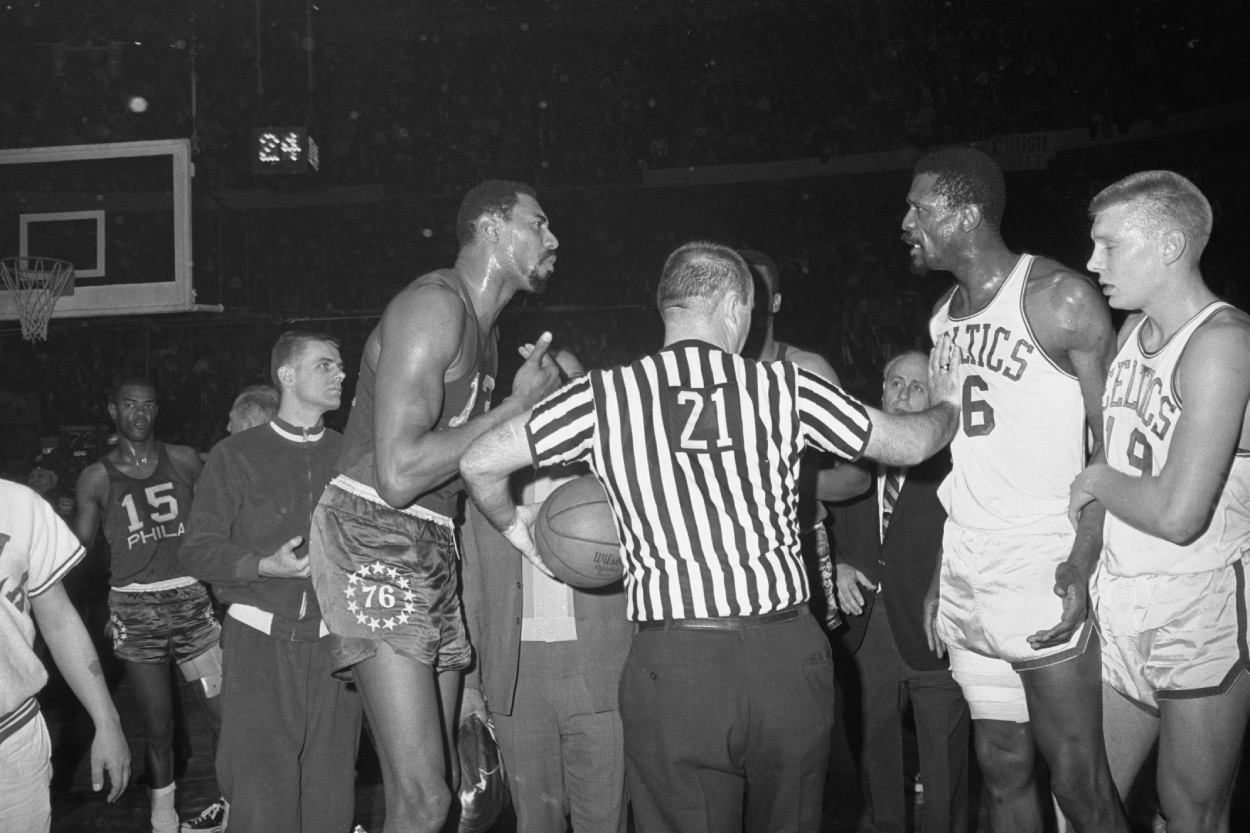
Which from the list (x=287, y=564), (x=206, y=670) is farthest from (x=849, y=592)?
(x=206, y=670)

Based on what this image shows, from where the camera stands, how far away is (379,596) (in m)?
3.17

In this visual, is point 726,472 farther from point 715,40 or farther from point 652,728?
point 715,40

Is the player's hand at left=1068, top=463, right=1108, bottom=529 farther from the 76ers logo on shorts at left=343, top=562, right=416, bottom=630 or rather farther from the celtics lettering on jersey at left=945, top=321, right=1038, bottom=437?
the 76ers logo on shorts at left=343, top=562, right=416, bottom=630

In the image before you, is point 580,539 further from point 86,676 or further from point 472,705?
point 86,676

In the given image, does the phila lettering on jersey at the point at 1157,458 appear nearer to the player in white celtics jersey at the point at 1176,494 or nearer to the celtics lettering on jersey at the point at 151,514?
the player in white celtics jersey at the point at 1176,494

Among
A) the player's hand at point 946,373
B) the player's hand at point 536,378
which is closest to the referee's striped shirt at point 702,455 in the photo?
the player's hand at point 536,378

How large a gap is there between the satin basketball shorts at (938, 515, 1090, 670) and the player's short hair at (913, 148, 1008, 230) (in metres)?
0.96

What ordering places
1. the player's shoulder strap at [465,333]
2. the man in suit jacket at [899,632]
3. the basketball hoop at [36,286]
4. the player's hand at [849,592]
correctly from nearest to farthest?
the player's shoulder strap at [465,333], the man in suit jacket at [899,632], the player's hand at [849,592], the basketball hoop at [36,286]

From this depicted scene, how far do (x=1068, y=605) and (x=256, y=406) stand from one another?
4.07m

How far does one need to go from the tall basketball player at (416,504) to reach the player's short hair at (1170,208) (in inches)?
64.4

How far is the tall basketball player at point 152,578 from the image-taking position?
5.33m

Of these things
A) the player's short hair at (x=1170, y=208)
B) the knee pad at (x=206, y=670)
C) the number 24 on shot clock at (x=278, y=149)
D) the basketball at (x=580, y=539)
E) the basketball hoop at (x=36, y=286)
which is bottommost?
the knee pad at (x=206, y=670)

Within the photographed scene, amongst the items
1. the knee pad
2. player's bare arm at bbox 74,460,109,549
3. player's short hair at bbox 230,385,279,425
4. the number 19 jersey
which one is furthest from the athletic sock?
the number 19 jersey

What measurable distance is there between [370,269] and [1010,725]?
13282 millimetres
